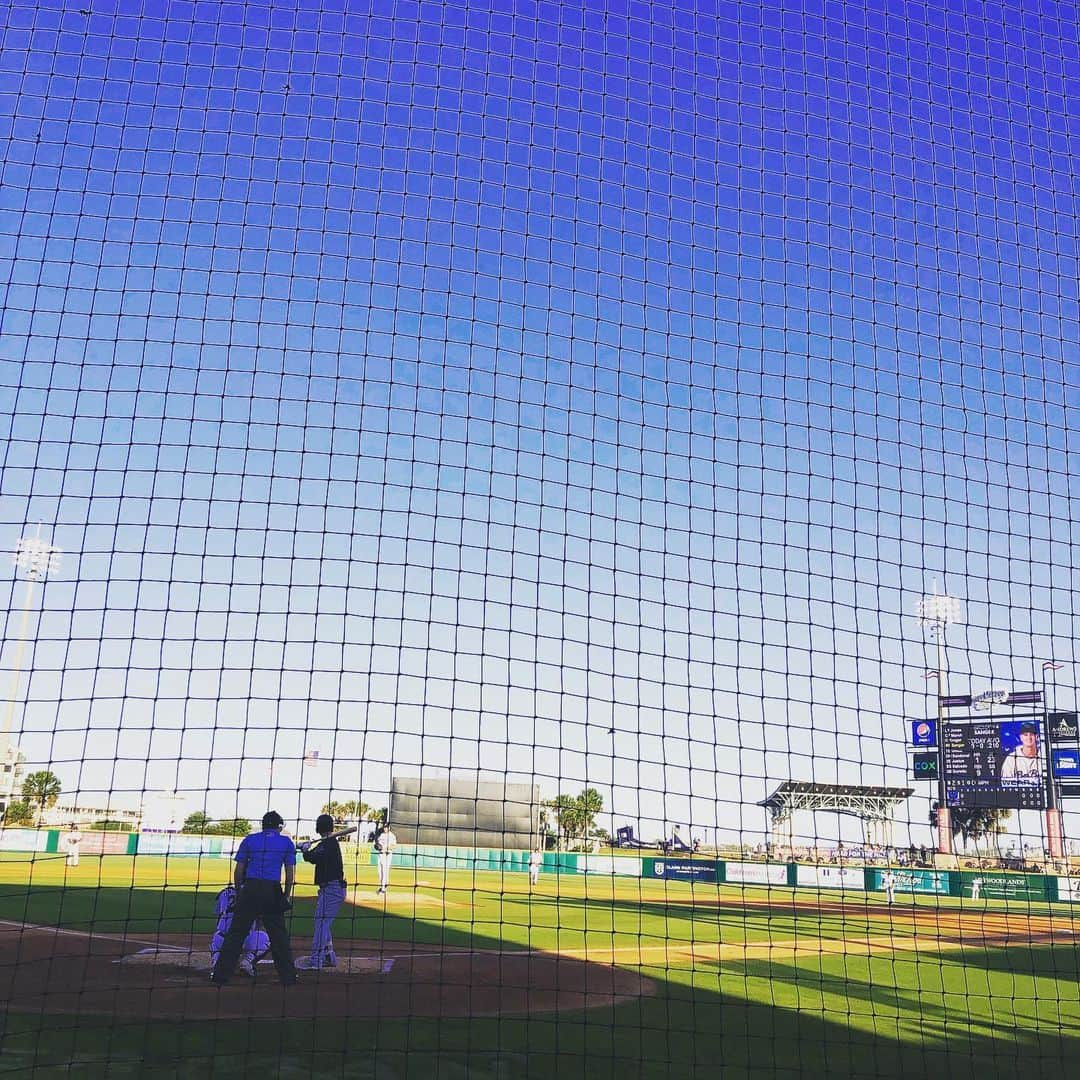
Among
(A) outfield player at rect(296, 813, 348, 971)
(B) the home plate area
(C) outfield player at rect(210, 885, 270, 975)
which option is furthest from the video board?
(C) outfield player at rect(210, 885, 270, 975)

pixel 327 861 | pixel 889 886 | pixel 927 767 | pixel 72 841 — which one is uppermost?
pixel 927 767

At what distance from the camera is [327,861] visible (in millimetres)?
8047

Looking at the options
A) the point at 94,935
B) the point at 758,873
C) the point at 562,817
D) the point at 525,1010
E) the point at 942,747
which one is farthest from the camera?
the point at 758,873

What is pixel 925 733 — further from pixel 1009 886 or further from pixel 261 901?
pixel 261 901

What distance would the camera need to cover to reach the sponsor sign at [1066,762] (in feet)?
108

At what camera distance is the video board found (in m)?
31.0

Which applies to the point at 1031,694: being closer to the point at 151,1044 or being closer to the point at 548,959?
the point at 548,959

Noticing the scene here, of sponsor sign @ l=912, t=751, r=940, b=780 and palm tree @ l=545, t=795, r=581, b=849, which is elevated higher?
sponsor sign @ l=912, t=751, r=940, b=780

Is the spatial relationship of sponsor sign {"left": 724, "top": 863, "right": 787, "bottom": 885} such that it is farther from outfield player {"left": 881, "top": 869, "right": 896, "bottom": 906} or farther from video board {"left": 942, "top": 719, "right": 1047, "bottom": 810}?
video board {"left": 942, "top": 719, "right": 1047, "bottom": 810}

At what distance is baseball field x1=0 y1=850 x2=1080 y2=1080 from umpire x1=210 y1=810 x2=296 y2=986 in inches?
7.3

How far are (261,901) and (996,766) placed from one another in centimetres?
2943

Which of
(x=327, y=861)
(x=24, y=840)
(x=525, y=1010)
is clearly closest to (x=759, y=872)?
(x=24, y=840)

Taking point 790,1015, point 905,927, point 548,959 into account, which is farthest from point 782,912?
point 790,1015

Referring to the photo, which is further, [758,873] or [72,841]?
[758,873]
